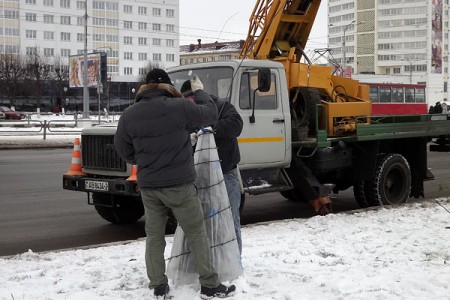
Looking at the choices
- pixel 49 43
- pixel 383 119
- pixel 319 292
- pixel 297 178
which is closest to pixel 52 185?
pixel 297 178

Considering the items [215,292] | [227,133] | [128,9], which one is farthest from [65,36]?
[215,292]

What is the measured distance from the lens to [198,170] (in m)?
5.23

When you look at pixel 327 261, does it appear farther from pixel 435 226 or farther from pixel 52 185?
pixel 52 185

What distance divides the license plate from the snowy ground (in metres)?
1.09

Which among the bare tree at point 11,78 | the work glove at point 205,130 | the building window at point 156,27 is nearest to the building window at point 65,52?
the building window at point 156,27

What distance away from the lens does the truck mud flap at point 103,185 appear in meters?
7.64

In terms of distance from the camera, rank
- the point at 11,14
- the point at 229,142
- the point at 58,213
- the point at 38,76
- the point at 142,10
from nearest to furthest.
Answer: the point at 229,142 < the point at 58,213 < the point at 38,76 < the point at 11,14 < the point at 142,10

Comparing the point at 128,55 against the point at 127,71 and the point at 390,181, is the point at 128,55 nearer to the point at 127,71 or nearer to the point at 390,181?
the point at 127,71

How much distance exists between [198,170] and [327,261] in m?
1.80

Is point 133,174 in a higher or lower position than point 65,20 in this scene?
lower

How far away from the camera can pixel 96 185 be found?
8.09m

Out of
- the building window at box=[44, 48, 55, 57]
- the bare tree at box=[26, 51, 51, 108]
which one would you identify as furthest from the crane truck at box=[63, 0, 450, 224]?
the building window at box=[44, 48, 55, 57]

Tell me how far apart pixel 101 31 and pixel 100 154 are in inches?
4276

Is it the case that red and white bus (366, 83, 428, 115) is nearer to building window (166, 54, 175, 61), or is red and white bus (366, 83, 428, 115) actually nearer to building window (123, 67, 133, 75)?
building window (123, 67, 133, 75)
